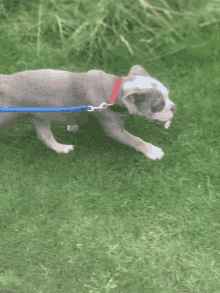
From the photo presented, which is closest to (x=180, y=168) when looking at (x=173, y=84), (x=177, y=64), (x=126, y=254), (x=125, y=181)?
(x=125, y=181)

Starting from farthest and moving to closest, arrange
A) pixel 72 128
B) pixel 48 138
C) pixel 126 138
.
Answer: pixel 72 128, pixel 48 138, pixel 126 138

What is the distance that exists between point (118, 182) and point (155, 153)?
410 millimetres

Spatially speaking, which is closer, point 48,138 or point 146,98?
point 146,98

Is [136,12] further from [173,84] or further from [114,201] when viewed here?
[114,201]

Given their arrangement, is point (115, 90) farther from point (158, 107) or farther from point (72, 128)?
point (72, 128)

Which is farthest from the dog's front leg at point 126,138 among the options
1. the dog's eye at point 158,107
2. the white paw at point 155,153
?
the dog's eye at point 158,107

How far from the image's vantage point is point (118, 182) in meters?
2.59

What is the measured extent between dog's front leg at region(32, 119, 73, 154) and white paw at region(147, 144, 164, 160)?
27.7 inches

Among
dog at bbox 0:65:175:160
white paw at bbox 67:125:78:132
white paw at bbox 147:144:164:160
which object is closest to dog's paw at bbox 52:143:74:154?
white paw at bbox 67:125:78:132

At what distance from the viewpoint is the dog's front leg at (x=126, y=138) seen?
8.03 feet

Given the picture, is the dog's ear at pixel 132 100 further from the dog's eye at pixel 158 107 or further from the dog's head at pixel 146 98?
the dog's eye at pixel 158 107

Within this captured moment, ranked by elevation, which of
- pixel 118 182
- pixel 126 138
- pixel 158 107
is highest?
pixel 158 107

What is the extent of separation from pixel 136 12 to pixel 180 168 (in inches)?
80.4

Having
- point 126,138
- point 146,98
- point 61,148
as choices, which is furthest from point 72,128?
point 146,98
